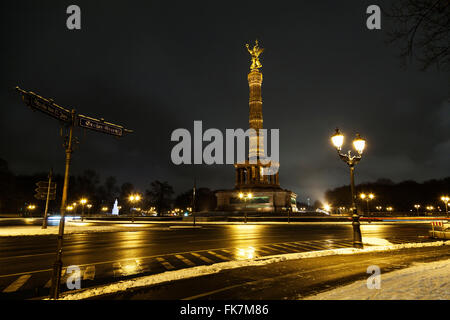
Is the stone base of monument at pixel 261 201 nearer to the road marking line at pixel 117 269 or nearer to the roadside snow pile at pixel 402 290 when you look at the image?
the road marking line at pixel 117 269

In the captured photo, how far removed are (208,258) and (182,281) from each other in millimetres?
3536

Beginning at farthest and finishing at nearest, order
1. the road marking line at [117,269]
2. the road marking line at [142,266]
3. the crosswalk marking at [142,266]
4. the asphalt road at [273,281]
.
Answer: the crosswalk marking at [142,266], the road marking line at [142,266], the road marking line at [117,269], the asphalt road at [273,281]

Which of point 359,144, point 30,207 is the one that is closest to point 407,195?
point 359,144

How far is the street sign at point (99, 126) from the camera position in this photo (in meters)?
6.23

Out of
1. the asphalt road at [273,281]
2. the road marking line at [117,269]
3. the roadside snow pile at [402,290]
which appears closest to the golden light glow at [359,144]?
the asphalt road at [273,281]

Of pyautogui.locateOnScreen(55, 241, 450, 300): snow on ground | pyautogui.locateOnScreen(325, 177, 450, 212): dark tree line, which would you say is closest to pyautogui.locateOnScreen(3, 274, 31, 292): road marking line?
pyautogui.locateOnScreen(55, 241, 450, 300): snow on ground

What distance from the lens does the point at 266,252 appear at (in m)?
11.5

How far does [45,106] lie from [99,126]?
125 centimetres

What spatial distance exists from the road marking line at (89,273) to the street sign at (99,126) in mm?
4132

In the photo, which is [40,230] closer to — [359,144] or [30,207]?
[359,144]

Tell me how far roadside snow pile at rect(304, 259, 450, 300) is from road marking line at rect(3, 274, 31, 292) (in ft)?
22.7
